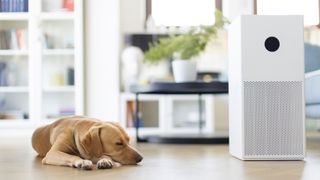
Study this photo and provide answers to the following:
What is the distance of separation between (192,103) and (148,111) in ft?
1.53

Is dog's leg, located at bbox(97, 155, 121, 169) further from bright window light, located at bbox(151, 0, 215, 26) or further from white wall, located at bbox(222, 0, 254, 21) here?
bright window light, located at bbox(151, 0, 215, 26)

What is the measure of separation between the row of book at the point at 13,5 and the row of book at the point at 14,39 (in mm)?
204

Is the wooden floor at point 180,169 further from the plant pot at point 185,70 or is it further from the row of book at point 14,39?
the row of book at point 14,39

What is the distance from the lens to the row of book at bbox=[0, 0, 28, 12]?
5.53 meters

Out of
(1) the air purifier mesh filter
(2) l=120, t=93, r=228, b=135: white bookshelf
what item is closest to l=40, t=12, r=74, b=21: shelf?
(2) l=120, t=93, r=228, b=135: white bookshelf

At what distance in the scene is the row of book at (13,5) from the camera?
18.1 feet

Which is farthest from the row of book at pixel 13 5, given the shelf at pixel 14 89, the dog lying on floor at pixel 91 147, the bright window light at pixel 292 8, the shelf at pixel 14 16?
the dog lying on floor at pixel 91 147

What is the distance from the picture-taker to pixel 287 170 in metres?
2.21

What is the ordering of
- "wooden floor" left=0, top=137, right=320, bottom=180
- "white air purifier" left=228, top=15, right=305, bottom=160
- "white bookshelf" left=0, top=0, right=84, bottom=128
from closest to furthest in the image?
1. "wooden floor" left=0, top=137, right=320, bottom=180
2. "white air purifier" left=228, top=15, right=305, bottom=160
3. "white bookshelf" left=0, top=0, right=84, bottom=128

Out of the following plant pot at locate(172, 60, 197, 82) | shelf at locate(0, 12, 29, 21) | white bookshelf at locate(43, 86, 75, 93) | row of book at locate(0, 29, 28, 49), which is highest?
shelf at locate(0, 12, 29, 21)

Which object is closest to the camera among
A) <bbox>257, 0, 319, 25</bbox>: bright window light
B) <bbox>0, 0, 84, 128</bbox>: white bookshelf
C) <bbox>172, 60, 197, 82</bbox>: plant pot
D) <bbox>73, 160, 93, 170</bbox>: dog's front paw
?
<bbox>73, 160, 93, 170</bbox>: dog's front paw

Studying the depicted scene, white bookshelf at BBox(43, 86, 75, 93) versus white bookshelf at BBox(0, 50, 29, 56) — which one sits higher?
white bookshelf at BBox(0, 50, 29, 56)

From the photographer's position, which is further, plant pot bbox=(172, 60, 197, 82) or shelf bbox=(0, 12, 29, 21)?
shelf bbox=(0, 12, 29, 21)

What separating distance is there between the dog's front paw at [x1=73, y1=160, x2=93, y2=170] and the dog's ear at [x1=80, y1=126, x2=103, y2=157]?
0.24 ft
